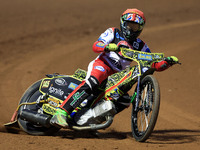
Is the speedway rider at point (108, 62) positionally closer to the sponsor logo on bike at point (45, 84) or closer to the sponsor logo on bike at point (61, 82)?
the sponsor logo on bike at point (61, 82)

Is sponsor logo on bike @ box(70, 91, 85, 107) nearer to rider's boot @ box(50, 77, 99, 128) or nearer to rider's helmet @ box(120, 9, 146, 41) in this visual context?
rider's boot @ box(50, 77, 99, 128)

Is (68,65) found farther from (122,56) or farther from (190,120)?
(122,56)

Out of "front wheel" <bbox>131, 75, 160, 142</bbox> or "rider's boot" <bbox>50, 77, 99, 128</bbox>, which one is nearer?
"front wheel" <bbox>131, 75, 160, 142</bbox>

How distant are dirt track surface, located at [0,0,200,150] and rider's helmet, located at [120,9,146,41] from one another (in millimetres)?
1664

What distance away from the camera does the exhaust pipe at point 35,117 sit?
6.34m

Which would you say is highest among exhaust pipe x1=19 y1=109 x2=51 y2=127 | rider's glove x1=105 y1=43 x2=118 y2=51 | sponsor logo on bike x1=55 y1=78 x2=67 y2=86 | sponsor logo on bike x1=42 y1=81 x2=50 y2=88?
rider's glove x1=105 y1=43 x2=118 y2=51

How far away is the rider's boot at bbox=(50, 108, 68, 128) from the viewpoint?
6.14 metres

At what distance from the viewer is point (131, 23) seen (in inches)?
249

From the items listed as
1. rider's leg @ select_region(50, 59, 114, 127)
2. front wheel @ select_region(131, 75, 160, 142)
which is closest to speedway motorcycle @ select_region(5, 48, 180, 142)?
front wheel @ select_region(131, 75, 160, 142)

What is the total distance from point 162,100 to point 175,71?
2.94 m

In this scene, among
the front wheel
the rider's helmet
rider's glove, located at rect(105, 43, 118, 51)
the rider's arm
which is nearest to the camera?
the front wheel

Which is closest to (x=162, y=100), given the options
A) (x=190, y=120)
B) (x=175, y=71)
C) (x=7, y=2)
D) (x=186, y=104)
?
(x=186, y=104)

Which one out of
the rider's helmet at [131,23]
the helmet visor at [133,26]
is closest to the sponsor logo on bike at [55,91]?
the rider's helmet at [131,23]

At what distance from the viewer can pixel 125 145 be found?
5.82m
